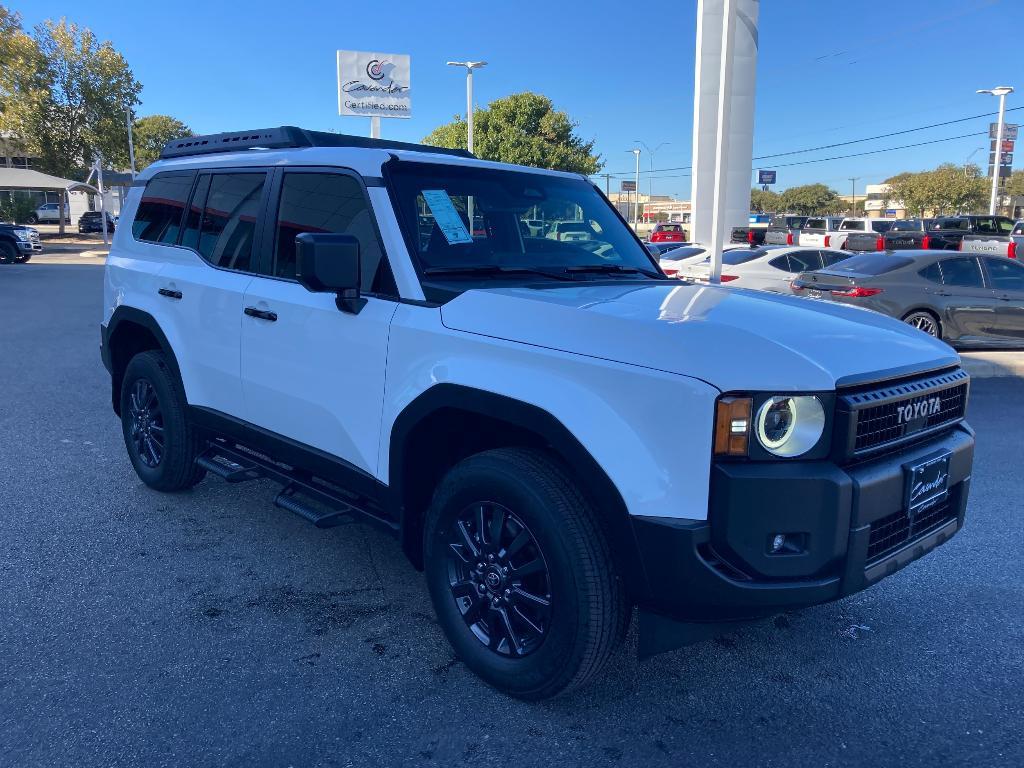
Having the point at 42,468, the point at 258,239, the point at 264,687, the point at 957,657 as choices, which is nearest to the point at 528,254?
the point at 258,239

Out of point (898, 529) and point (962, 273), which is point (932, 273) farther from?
point (898, 529)

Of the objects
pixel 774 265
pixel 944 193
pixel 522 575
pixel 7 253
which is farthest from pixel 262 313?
pixel 944 193

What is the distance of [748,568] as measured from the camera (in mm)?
2443

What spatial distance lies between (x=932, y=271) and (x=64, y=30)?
51840mm

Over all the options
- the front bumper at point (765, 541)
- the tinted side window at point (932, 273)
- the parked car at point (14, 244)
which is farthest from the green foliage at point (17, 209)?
the front bumper at point (765, 541)

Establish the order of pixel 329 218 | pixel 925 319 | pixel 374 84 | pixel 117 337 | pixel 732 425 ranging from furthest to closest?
pixel 374 84 → pixel 925 319 → pixel 117 337 → pixel 329 218 → pixel 732 425

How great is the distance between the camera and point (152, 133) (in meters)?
85.4

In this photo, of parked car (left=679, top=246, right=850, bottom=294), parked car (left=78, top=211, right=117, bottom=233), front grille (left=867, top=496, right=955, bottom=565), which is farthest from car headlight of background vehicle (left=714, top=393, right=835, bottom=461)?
parked car (left=78, top=211, right=117, bottom=233)

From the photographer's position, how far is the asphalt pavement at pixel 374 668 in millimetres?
2709

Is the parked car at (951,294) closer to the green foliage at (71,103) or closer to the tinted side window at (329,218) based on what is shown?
the tinted side window at (329,218)

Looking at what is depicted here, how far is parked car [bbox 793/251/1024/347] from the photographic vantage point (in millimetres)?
10719

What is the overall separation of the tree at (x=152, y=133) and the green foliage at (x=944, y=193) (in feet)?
218

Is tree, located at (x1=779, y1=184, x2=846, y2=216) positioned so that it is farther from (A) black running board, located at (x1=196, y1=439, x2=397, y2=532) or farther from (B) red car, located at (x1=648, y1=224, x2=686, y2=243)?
(A) black running board, located at (x1=196, y1=439, x2=397, y2=532)

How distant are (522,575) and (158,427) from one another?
3061mm
